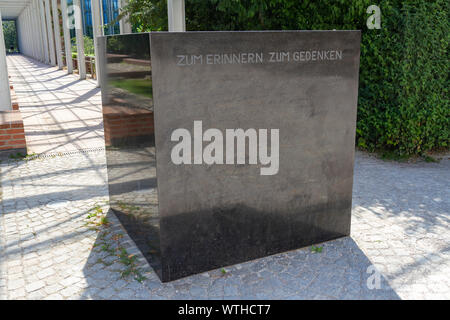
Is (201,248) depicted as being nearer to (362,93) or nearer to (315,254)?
(315,254)

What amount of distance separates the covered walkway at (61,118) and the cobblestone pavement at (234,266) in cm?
249

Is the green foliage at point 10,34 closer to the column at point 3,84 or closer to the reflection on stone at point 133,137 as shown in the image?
the column at point 3,84

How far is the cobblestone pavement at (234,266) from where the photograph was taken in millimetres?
3451

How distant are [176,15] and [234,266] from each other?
6777mm

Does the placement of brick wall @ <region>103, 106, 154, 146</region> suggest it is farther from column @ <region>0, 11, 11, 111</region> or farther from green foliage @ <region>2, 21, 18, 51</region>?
green foliage @ <region>2, 21, 18, 51</region>

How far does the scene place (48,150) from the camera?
7.89 metres

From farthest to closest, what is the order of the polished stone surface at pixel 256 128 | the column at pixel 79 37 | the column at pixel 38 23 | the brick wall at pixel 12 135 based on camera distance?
the column at pixel 38 23 → the column at pixel 79 37 → the brick wall at pixel 12 135 → the polished stone surface at pixel 256 128

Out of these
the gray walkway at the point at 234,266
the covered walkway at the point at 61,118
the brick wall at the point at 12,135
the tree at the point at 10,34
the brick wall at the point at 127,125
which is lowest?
the gray walkway at the point at 234,266

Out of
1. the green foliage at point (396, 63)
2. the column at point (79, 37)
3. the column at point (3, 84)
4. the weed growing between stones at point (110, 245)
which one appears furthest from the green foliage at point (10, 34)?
the weed growing between stones at point (110, 245)

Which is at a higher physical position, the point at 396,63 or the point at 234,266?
the point at 396,63

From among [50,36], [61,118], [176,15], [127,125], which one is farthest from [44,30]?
[127,125]

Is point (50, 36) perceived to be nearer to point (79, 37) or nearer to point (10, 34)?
point (79, 37)

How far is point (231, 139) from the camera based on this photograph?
3555 millimetres
